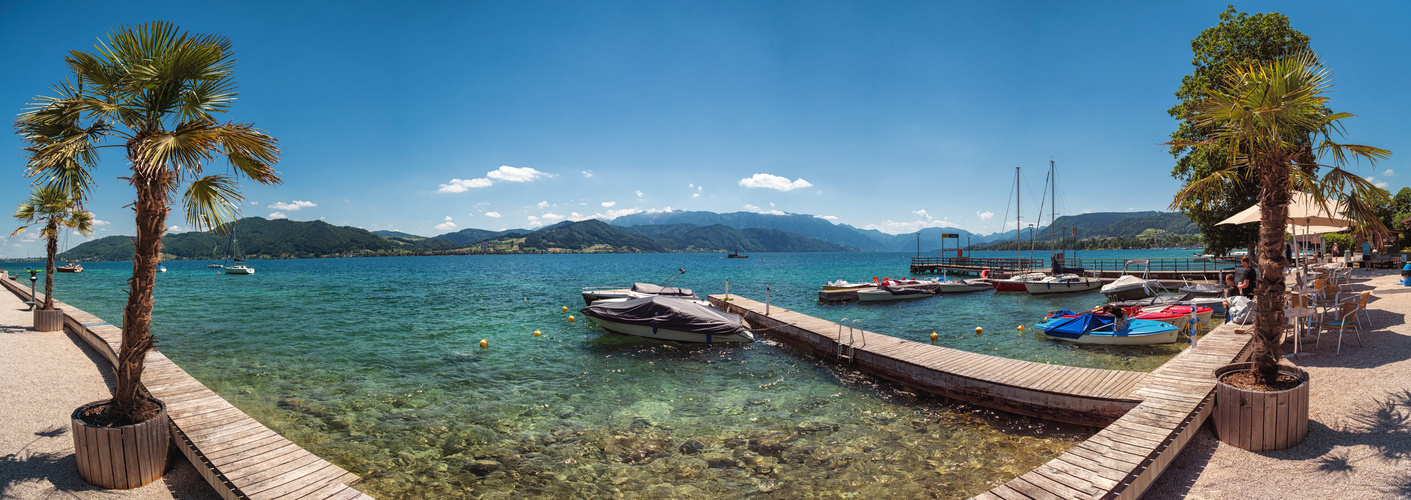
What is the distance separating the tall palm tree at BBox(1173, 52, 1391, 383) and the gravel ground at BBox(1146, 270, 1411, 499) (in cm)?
90

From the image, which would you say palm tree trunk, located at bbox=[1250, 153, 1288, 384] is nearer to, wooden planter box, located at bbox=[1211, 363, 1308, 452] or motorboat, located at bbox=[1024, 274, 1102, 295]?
wooden planter box, located at bbox=[1211, 363, 1308, 452]

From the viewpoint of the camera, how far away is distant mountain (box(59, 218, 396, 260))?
16812cm

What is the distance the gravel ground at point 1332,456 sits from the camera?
4.91m

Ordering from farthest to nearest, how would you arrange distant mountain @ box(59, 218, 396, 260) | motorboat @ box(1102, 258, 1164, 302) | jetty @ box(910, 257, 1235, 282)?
1. distant mountain @ box(59, 218, 396, 260)
2. jetty @ box(910, 257, 1235, 282)
3. motorboat @ box(1102, 258, 1164, 302)

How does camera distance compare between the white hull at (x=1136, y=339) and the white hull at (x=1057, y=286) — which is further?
the white hull at (x=1057, y=286)

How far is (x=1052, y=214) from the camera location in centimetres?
4834

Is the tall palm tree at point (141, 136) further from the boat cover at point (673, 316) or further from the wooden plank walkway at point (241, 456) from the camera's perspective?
the boat cover at point (673, 316)

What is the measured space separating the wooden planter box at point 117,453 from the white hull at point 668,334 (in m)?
12.4

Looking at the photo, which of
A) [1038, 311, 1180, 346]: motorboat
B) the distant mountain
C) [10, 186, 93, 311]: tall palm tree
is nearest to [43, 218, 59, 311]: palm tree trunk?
[10, 186, 93, 311]: tall palm tree

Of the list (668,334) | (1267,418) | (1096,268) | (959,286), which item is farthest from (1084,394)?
(1096,268)

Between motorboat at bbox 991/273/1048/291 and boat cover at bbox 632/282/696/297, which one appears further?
motorboat at bbox 991/273/1048/291

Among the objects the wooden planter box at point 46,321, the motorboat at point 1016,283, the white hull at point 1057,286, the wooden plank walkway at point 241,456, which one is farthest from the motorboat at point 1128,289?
the wooden planter box at point 46,321

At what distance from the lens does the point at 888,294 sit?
1187 inches

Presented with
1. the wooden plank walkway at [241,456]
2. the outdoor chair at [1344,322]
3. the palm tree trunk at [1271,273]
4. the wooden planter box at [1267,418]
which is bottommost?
the wooden plank walkway at [241,456]
